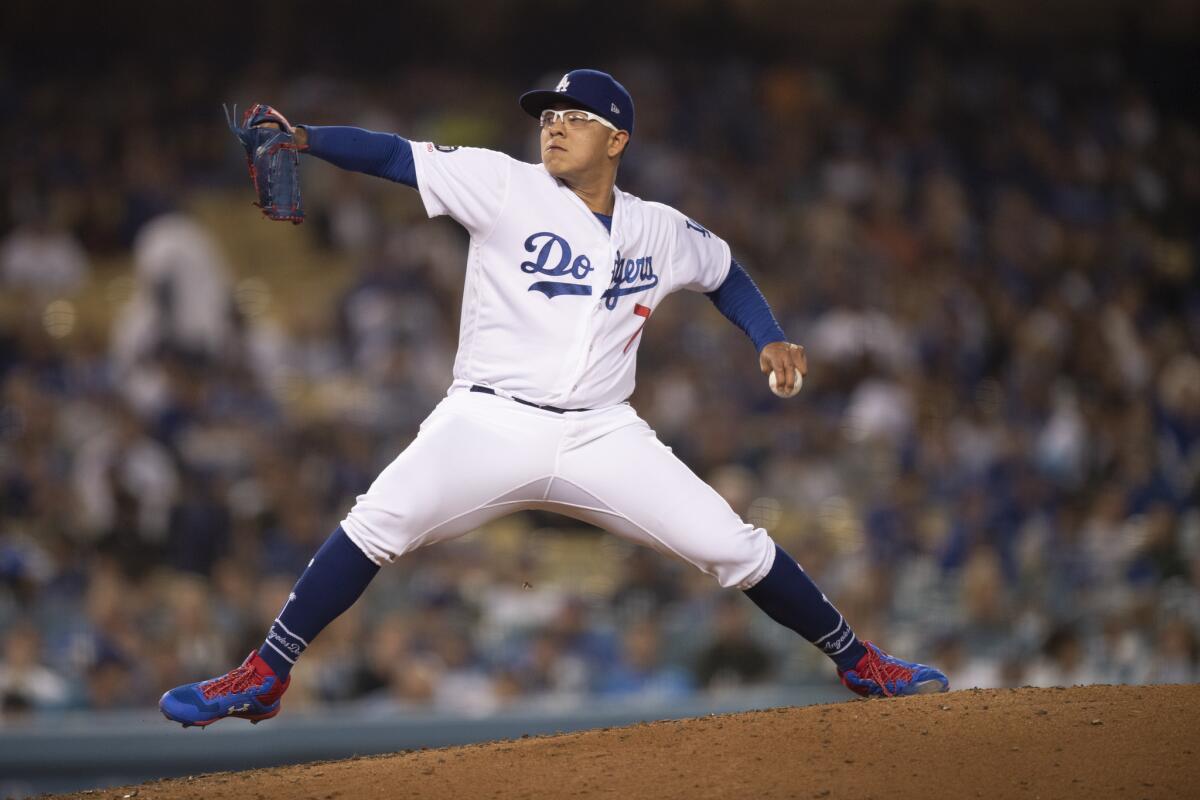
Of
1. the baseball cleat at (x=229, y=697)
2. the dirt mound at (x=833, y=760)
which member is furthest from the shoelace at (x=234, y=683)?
the dirt mound at (x=833, y=760)

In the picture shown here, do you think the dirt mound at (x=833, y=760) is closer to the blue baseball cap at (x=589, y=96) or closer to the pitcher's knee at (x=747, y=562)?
the pitcher's knee at (x=747, y=562)

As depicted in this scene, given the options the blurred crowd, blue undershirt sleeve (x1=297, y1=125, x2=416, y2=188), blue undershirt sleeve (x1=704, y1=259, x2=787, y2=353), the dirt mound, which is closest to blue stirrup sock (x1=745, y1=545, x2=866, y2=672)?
the dirt mound

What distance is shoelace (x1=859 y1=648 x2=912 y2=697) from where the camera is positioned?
3.78 meters

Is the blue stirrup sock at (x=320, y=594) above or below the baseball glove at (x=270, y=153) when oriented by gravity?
below

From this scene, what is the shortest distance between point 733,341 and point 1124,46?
4.61 meters

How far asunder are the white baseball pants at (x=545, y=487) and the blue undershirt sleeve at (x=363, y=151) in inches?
21.7

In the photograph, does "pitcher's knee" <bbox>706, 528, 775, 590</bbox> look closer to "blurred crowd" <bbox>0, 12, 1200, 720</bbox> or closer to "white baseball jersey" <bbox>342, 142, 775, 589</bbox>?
"white baseball jersey" <bbox>342, 142, 775, 589</bbox>

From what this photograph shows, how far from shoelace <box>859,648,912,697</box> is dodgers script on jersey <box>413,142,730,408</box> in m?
1.02

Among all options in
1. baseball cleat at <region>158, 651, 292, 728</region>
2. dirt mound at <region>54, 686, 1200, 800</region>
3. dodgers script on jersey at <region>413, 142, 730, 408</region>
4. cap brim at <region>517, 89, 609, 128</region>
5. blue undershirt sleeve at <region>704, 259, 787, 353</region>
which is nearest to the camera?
dirt mound at <region>54, 686, 1200, 800</region>

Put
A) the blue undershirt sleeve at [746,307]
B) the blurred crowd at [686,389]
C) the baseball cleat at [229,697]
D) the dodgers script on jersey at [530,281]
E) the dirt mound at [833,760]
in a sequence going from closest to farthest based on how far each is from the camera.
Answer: the dirt mound at [833,760], the baseball cleat at [229,697], the dodgers script on jersey at [530,281], the blue undershirt sleeve at [746,307], the blurred crowd at [686,389]

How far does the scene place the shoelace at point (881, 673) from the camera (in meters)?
3.78

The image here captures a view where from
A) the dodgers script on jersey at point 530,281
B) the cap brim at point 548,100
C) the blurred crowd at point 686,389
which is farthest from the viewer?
the blurred crowd at point 686,389

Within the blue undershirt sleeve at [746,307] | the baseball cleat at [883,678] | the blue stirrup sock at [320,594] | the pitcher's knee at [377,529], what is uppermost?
the blue undershirt sleeve at [746,307]

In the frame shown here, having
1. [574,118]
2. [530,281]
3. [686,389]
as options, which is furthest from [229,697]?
[686,389]
